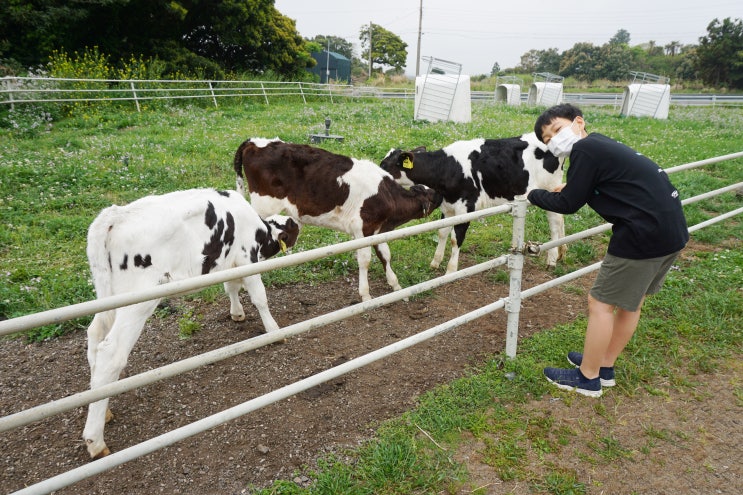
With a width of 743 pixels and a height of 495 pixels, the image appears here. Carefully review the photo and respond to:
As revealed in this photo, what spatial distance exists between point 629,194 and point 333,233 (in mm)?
4572

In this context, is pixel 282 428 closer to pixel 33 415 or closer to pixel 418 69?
pixel 33 415

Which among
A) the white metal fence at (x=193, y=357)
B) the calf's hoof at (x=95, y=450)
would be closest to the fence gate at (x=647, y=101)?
the white metal fence at (x=193, y=357)

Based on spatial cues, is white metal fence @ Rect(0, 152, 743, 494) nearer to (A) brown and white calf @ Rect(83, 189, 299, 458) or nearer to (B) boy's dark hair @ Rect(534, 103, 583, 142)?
(B) boy's dark hair @ Rect(534, 103, 583, 142)

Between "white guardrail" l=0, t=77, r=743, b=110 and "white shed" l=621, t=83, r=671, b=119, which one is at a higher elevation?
"white shed" l=621, t=83, r=671, b=119

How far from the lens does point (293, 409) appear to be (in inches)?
137

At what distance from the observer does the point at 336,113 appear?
16.8m

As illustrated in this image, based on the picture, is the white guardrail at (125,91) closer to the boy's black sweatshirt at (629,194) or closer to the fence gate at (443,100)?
the fence gate at (443,100)

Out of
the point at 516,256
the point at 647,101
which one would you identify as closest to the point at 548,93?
the point at 647,101

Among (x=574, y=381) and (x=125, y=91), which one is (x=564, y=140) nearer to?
(x=574, y=381)

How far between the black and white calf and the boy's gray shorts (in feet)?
9.46

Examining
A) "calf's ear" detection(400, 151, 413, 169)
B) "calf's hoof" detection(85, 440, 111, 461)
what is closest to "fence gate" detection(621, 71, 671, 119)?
"calf's ear" detection(400, 151, 413, 169)

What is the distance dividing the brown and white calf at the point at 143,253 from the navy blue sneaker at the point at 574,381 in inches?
103

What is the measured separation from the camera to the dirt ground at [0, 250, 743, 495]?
9.44 feet

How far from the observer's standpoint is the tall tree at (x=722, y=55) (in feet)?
140
